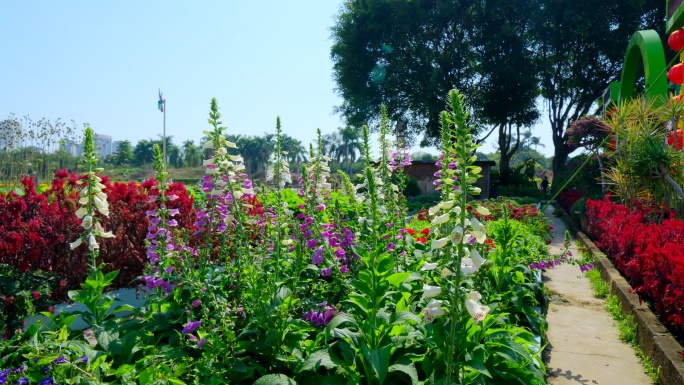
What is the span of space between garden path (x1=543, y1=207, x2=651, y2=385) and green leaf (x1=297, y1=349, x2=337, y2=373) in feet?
7.95

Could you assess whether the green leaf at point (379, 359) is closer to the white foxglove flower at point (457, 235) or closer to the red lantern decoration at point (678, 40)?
the white foxglove flower at point (457, 235)

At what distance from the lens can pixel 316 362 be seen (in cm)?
281

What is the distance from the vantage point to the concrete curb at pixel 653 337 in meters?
4.09

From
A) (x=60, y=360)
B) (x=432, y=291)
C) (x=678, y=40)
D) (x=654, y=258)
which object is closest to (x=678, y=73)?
(x=678, y=40)

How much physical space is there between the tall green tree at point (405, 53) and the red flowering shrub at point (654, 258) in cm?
1955

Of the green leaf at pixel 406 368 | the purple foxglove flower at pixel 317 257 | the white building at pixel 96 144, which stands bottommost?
the green leaf at pixel 406 368

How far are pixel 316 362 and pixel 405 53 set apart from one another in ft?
90.8

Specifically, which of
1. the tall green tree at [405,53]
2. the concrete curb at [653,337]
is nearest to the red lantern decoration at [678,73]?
the concrete curb at [653,337]

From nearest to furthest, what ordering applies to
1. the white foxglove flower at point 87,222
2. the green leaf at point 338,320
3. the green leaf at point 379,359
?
the green leaf at point 379,359 → the green leaf at point 338,320 → the white foxglove flower at point 87,222

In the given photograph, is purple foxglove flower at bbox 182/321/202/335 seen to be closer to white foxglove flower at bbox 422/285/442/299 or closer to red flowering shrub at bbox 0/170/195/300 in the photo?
white foxglove flower at bbox 422/285/442/299

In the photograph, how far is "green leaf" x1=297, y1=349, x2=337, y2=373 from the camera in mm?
2781

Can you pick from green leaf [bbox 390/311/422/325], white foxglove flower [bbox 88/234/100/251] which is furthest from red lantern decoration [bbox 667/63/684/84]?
white foxglove flower [bbox 88/234/100/251]

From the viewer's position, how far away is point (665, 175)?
934 centimetres

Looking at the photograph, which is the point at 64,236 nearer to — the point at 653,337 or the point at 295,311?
the point at 295,311
